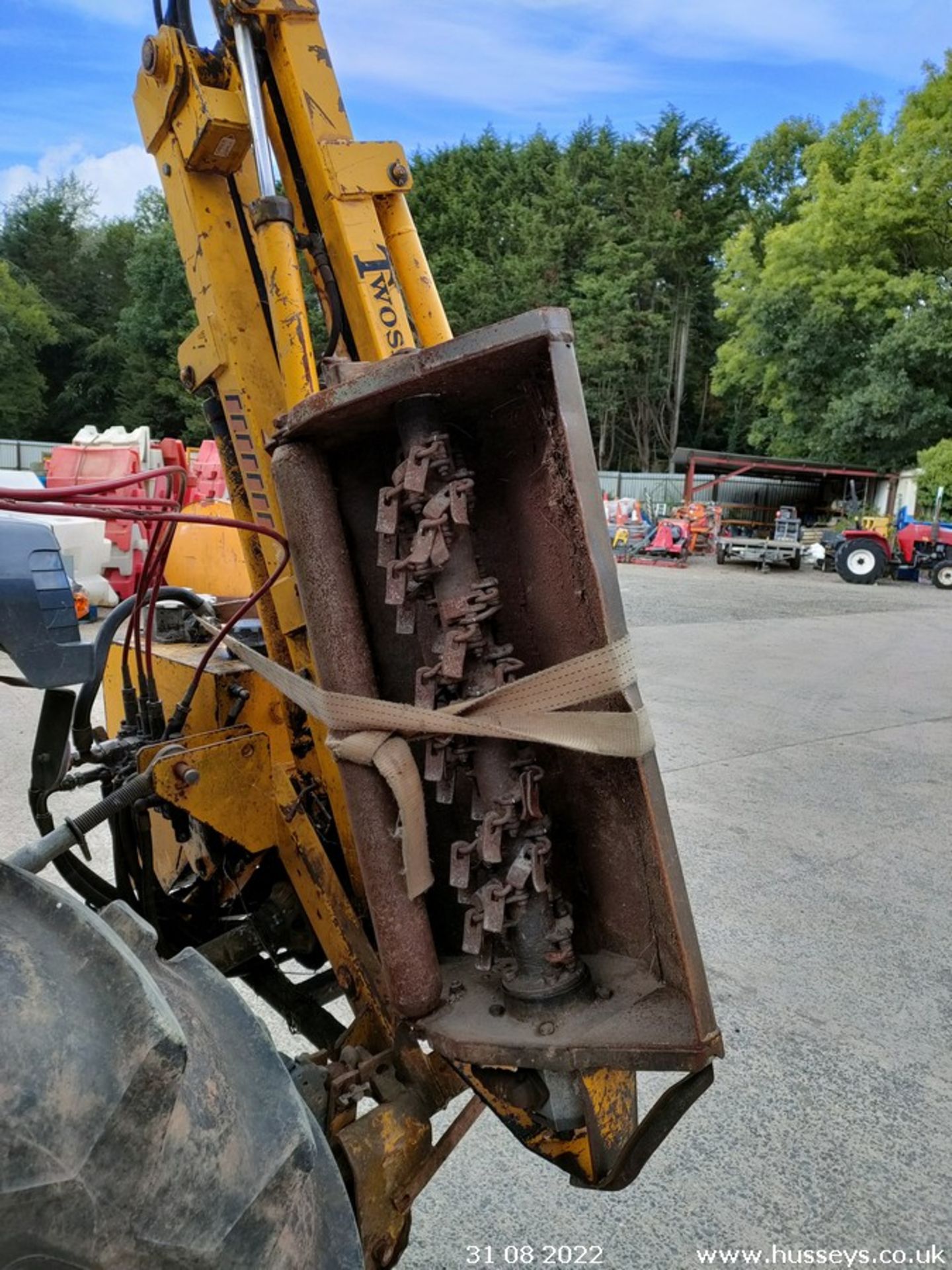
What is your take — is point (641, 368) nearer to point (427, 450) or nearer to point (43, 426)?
point (43, 426)

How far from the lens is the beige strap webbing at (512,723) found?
4.60 ft

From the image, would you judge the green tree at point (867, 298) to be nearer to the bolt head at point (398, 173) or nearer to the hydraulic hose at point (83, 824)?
the bolt head at point (398, 173)

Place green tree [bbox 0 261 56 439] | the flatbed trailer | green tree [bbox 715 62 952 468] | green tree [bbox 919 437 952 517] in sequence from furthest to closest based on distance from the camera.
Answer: green tree [bbox 0 261 56 439]
green tree [bbox 715 62 952 468]
green tree [bbox 919 437 952 517]
the flatbed trailer

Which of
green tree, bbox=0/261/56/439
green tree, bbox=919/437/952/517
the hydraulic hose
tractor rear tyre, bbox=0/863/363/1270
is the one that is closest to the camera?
tractor rear tyre, bbox=0/863/363/1270

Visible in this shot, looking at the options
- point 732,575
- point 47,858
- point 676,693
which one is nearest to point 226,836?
point 47,858

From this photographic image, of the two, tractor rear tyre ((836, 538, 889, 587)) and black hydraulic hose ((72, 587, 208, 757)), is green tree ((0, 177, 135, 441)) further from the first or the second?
black hydraulic hose ((72, 587, 208, 757))

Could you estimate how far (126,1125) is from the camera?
1018 mm

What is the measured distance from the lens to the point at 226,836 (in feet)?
6.72

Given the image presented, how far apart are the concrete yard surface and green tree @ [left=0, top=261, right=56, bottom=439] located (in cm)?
3667

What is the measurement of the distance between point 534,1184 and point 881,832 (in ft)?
10.9

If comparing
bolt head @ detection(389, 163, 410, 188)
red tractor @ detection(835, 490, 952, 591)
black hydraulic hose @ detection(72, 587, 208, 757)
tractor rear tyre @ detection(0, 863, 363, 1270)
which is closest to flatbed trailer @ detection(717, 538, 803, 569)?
red tractor @ detection(835, 490, 952, 591)

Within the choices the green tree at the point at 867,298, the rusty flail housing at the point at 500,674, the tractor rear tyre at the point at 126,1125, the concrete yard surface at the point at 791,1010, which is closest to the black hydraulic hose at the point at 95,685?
the rusty flail housing at the point at 500,674

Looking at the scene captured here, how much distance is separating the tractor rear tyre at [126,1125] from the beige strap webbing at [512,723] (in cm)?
42

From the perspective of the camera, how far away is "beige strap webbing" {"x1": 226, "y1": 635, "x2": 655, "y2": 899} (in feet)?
4.60
